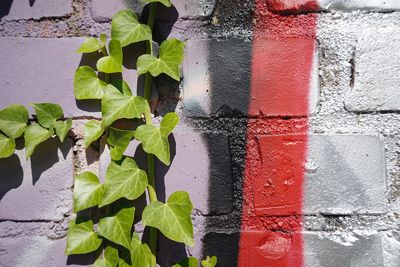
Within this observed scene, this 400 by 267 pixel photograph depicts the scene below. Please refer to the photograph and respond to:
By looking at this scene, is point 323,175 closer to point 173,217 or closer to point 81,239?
point 173,217

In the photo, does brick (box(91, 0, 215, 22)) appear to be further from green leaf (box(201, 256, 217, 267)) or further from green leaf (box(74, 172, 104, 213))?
green leaf (box(201, 256, 217, 267))

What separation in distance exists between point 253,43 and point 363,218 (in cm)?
26

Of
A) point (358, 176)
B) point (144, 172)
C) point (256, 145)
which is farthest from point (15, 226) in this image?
point (358, 176)

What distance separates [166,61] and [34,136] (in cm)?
19

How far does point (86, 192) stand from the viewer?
534 mm

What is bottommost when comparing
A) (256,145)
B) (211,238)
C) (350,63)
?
(211,238)

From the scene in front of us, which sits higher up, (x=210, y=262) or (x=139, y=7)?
(x=139, y=7)

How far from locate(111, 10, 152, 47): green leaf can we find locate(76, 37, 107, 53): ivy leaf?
2 centimetres

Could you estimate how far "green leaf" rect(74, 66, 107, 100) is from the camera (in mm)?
541

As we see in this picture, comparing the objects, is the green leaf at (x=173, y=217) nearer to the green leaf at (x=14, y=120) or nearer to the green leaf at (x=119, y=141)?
the green leaf at (x=119, y=141)

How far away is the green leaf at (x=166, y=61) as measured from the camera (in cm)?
53

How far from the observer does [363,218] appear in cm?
55

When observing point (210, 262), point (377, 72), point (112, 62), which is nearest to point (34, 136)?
point (112, 62)

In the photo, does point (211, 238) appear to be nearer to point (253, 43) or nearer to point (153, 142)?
point (153, 142)
